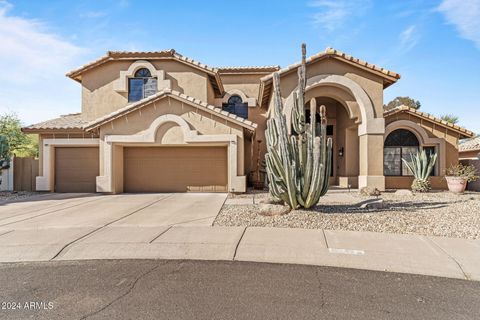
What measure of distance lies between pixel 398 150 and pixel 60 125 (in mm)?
18066

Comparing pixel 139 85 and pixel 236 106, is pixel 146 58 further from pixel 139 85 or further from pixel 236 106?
pixel 236 106

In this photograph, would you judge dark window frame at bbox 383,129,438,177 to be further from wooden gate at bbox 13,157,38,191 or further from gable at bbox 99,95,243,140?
wooden gate at bbox 13,157,38,191

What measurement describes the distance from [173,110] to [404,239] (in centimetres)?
1080

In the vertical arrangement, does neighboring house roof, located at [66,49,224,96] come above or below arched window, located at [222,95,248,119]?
above

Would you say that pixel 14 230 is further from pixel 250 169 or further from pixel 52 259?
pixel 250 169

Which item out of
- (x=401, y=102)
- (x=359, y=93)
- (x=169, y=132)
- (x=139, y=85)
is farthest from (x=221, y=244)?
(x=401, y=102)

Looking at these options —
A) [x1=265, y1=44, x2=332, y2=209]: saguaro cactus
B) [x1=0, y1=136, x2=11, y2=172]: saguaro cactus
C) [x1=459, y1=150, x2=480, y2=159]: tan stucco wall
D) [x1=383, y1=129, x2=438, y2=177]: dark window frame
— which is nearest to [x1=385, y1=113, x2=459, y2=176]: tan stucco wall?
[x1=383, y1=129, x2=438, y2=177]: dark window frame

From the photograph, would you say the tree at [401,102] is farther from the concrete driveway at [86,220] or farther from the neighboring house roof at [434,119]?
the concrete driveway at [86,220]

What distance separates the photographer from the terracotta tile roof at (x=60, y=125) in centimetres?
1496

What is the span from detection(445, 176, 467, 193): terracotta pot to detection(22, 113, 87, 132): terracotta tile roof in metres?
18.3

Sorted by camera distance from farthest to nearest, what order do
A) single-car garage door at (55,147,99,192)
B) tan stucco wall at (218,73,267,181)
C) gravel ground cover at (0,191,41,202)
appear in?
tan stucco wall at (218,73,267,181) → single-car garage door at (55,147,99,192) → gravel ground cover at (0,191,41,202)

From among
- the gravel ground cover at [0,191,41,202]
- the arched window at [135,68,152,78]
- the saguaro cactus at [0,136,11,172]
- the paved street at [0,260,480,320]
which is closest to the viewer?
the paved street at [0,260,480,320]

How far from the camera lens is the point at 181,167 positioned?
1489cm

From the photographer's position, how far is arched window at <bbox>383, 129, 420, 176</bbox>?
16.0 meters
